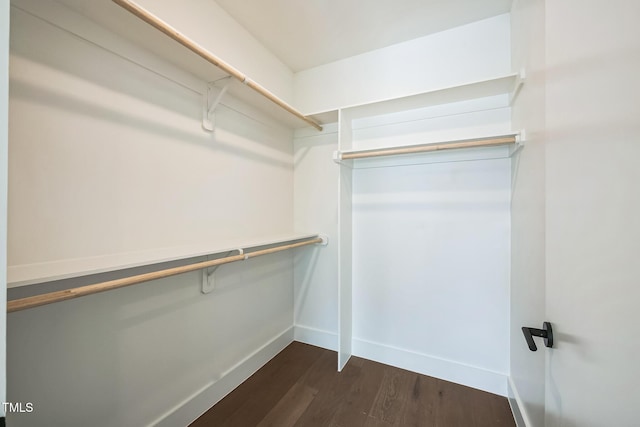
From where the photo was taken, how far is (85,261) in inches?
39.0

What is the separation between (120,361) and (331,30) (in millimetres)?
2511

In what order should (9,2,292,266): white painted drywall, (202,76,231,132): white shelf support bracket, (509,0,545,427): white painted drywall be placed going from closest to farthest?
(9,2,292,266): white painted drywall, (509,0,545,427): white painted drywall, (202,76,231,132): white shelf support bracket

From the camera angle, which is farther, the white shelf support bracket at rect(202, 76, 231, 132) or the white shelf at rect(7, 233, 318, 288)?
the white shelf support bracket at rect(202, 76, 231, 132)

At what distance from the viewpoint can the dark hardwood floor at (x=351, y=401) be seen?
4.88ft

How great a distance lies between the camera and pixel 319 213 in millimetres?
2355

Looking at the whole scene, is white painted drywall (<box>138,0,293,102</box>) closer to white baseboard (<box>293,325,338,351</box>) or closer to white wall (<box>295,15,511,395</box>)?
white wall (<box>295,15,511,395</box>)

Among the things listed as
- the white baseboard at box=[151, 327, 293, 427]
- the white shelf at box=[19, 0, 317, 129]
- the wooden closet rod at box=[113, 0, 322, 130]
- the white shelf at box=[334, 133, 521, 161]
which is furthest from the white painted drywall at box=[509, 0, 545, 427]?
the white baseboard at box=[151, 327, 293, 427]

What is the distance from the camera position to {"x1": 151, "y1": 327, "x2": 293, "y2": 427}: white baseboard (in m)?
1.37

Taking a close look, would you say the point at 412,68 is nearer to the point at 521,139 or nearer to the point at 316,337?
the point at 521,139

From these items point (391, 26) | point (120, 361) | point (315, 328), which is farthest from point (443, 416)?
point (391, 26)

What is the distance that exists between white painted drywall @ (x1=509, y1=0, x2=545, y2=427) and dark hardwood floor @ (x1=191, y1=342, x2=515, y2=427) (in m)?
0.31

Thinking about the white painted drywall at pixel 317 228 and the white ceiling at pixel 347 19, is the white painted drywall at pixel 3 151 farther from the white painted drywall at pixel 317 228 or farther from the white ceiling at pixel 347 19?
the white painted drywall at pixel 317 228

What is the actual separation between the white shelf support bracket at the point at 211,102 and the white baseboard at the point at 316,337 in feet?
6.62

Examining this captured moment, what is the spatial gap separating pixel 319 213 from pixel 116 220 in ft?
5.14
